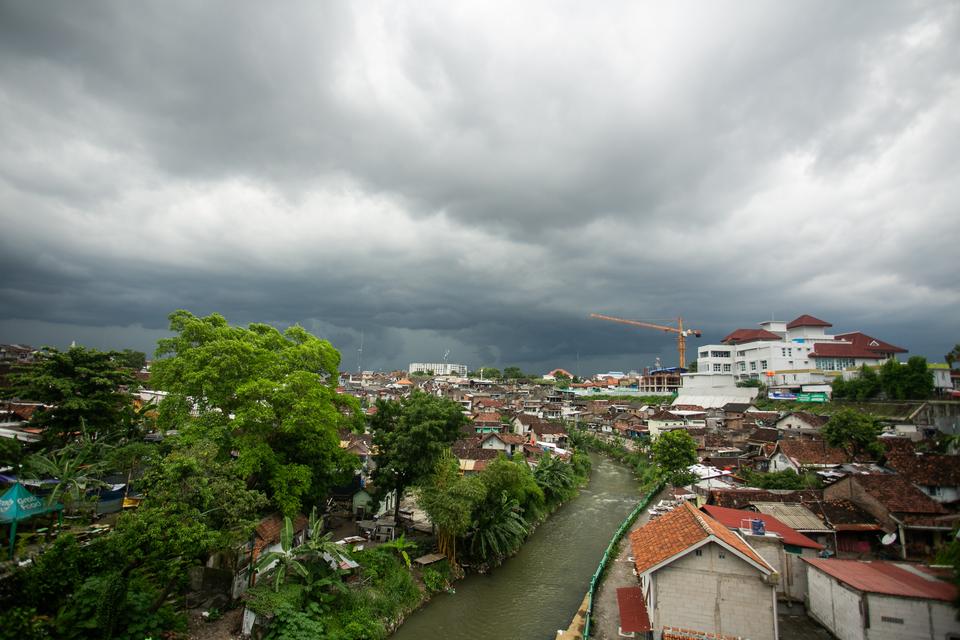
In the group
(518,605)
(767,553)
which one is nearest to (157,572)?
(518,605)

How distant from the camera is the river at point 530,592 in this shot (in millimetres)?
16891

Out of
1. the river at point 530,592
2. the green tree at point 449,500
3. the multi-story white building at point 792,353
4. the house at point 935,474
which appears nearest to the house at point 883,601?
the river at point 530,592

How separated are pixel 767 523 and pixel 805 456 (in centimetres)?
1845

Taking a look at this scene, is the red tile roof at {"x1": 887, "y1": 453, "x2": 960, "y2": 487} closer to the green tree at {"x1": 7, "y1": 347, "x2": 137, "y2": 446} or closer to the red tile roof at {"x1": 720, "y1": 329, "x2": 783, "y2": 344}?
the green tree at {"x1": 7, "y1": 347, "x2": 137, "y2": 446}

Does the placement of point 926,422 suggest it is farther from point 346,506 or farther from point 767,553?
point 346,506

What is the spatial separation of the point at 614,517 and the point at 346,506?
1758cm

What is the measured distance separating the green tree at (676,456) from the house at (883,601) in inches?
793

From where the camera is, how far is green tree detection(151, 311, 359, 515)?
17.0 m

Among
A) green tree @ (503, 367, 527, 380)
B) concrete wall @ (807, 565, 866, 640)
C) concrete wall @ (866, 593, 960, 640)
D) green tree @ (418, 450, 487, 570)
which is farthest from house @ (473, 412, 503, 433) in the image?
green tree @ (503, 367, 527, 380)

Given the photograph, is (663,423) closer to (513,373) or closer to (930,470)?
(930,470)

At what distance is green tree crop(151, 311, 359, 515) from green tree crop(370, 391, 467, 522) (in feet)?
7.05

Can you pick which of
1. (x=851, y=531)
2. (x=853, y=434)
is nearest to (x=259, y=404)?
(x=851, y=531)

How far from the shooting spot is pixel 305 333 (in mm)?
21750

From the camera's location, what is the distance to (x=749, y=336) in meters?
80.1
